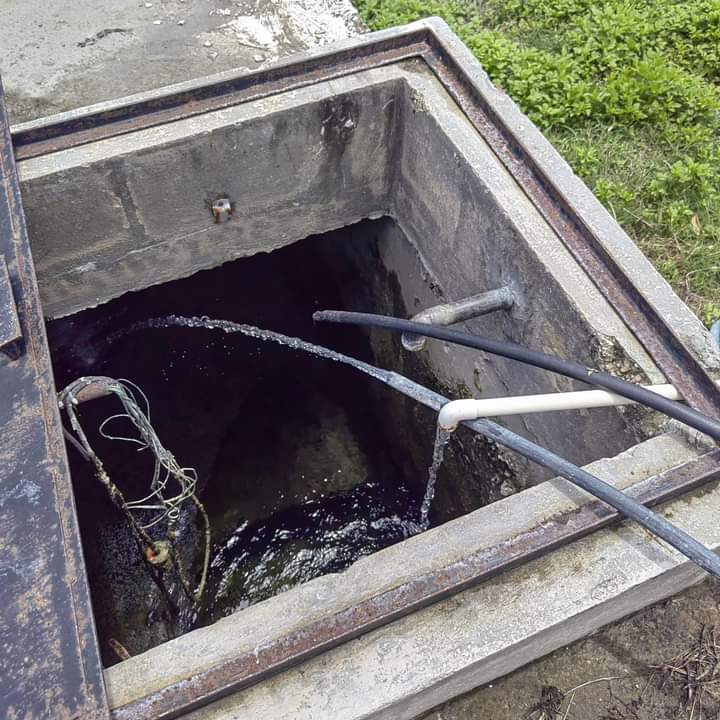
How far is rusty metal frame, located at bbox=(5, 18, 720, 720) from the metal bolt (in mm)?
472

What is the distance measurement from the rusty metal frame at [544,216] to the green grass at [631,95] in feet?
3.37

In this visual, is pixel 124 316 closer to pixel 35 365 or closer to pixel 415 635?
pixel 35 365

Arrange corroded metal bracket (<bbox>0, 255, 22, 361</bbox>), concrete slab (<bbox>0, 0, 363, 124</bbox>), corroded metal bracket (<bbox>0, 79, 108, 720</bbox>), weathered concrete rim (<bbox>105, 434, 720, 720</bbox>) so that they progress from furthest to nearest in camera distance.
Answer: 1. concrete slab (<bbox>0, 0, 363, 124</bbox>)
2. corroded metal bracket (<bbox>0, 255, 22, 361</bbox>)
3. weathered concrete rim (<bbox>105, 434, 720, 720</bbox>)
4. corroded metal bracket (<bbox>0, 79, 108, 720</bbox>)

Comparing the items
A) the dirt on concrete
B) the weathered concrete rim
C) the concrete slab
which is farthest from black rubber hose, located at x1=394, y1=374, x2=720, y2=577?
the concrete slab

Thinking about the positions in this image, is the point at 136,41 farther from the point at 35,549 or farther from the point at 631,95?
the point at 35,549

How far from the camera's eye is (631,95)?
4004 mm

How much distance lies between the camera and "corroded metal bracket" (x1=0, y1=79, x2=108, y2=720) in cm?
164

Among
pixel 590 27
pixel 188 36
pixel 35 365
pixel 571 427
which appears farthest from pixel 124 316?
pixel 590 27

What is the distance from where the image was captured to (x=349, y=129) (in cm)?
334

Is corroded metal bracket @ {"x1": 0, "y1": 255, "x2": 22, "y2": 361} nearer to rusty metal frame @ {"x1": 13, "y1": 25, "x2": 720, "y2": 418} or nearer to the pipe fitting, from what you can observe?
rusty metal frame @ {"x1": 13, "y1": 25, "x2": 720, "y2": 418}

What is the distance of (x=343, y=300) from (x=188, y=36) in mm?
1958

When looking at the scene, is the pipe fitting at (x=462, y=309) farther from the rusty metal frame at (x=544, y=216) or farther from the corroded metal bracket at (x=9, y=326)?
the corroded metal bracket at (x=9, y=326)

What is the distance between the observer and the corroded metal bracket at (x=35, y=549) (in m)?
1.64

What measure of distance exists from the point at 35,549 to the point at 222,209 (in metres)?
2.04
